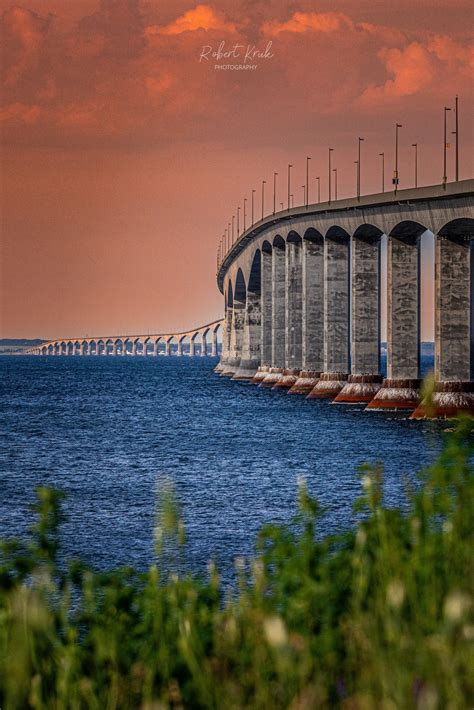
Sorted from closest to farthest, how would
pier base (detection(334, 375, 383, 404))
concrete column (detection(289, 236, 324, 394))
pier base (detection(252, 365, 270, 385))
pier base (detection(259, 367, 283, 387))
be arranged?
pier base (detection(334, 375, 383, 404))
concrete column (detection(289, 236, 324, 394))
pier base (detection(259, 367, 283, 387))
pier base (detection(252, 365, 270, 385))

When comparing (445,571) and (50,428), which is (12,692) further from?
(50,428)

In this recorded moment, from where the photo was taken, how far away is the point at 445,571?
8.38 metres

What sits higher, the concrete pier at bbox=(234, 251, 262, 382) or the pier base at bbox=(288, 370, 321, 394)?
the concrete pier at bbox=(234, 251, 262, 382)

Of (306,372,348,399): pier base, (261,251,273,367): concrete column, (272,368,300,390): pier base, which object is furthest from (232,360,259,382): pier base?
(306,372,348,399): pier base

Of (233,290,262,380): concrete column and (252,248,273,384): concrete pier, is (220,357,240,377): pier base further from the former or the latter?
(252,248,273,384): concrete pier

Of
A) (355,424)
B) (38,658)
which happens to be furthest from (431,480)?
(355,424)

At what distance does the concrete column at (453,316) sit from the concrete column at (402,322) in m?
7.57

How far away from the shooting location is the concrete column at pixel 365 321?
79.6 metres

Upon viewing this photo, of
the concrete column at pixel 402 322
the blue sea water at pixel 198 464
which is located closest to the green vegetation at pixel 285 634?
the blue sea water at pixel 198 464

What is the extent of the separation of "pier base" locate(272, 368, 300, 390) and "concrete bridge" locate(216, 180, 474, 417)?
5.4 inches

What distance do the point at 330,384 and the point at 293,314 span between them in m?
17.1

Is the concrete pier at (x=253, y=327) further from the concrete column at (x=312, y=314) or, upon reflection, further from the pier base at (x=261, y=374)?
the concrete column at (x=312, y=314)

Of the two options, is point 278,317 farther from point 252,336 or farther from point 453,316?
point 453,316

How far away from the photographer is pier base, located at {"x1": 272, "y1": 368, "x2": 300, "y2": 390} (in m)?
105
